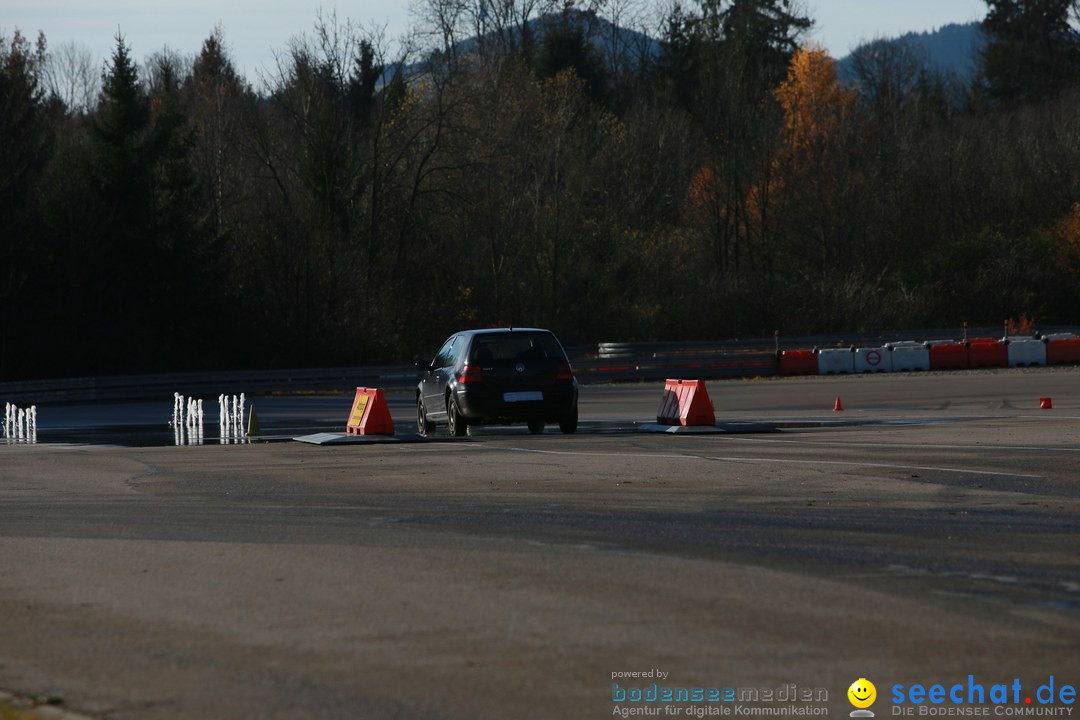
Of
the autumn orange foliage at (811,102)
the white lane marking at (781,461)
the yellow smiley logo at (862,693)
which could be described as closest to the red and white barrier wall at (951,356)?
the white lane marking at (781,461)

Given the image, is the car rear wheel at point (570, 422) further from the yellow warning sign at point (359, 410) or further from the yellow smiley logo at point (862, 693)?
the yellow smiley logo at point (862, 693)

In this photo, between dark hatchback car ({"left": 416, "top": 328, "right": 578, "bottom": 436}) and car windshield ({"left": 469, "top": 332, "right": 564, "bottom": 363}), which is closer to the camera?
dark hatchback car ({"left": 416, "top": 328, "right": 578, "bottom": 436})

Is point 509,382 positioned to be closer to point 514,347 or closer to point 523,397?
point 523,397

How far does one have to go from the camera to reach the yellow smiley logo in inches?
230

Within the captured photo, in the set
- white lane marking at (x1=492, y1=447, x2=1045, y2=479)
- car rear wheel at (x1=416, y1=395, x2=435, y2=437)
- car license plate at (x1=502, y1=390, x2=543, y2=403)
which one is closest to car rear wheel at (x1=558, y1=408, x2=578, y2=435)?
car license plate at (x1=502, y1=390, x2=543, y2=403)

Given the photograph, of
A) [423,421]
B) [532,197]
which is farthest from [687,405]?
[532,197]

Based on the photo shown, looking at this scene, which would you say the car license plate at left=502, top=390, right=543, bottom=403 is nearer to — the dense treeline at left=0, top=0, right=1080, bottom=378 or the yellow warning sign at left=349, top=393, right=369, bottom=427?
the yellow warning sign at left=349, top=393, right=369, bottom=427

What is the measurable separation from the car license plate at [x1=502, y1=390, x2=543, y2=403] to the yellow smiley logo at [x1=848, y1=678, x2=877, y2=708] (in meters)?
16.1

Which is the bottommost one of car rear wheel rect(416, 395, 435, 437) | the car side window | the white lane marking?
the white lane marking

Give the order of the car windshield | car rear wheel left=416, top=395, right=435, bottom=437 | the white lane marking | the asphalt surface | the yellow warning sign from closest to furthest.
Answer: the asphalt surface < the white lane marking < the car windshield < the yellow warning sign < car rear wheel left=416, top=395, right=435, bottom=437

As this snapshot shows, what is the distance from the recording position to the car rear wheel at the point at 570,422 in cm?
2266

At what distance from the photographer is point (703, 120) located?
78.1 meters

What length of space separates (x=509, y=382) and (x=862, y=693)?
16.4 meters

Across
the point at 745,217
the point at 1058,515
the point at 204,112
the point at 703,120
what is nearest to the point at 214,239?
the point at 204,112
